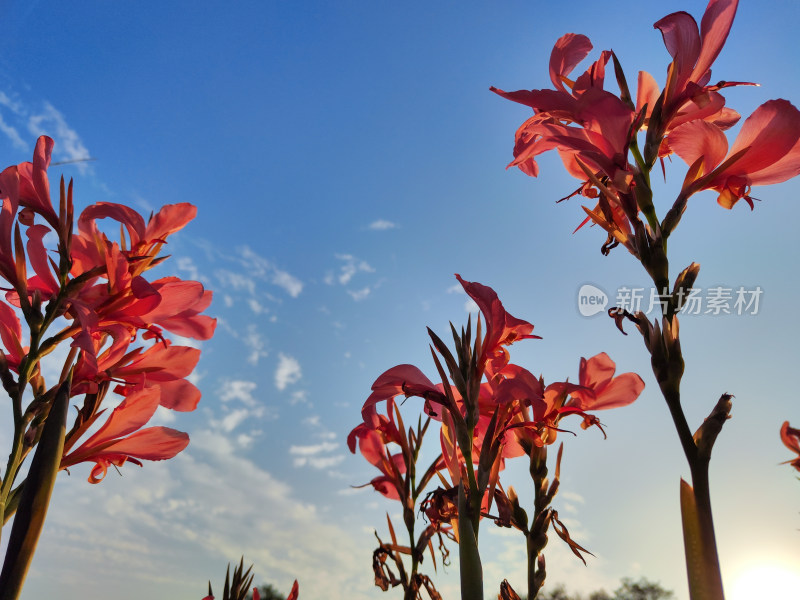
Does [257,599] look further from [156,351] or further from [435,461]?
[156,351]

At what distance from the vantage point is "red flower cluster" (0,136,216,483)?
1194 millimetres

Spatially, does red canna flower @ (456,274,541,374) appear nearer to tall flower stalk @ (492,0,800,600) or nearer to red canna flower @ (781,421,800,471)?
tall flower stalk @ (492,0,800,600)


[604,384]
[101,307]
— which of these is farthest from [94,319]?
[604,384]

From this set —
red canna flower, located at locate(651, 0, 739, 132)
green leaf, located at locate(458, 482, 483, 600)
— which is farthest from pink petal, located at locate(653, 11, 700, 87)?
green leaf, located at locate(458, 482, 483, 600)

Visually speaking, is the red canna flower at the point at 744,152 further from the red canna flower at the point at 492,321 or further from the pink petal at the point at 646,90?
the red canna flower at the point at 492,321

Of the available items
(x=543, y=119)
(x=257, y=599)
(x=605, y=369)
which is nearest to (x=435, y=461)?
(x=605, y=369)

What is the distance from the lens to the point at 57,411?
91 centimetres

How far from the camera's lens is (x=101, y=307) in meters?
1.28

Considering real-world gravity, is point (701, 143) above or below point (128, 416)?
above

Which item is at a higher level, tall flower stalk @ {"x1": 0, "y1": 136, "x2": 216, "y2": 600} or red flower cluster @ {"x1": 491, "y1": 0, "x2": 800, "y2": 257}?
red flower cluster @ {"x1": 491, "y1": 0, "x2": 800, "y2": 257}

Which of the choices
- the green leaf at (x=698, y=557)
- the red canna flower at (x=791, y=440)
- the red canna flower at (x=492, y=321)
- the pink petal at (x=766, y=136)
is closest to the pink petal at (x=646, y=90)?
the pink petal at (x=766, y=136)

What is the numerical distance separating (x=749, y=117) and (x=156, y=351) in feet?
4.69

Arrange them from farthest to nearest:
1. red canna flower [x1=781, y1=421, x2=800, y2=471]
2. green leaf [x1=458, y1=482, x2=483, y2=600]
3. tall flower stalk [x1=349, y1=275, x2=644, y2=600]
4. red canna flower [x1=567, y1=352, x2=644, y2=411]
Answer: red canna flower [x1=781, y1=421, x2=800, y2=471] < red canna flower [x1=567, y1=352, x2=644, y2=411] < tall flower stalk [x1=349, y1=275, x2=644, y2=600] < green leaf [x1=458, y1=482, x2=483, y2=600]

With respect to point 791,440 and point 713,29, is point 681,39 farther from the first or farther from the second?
point 791,440
